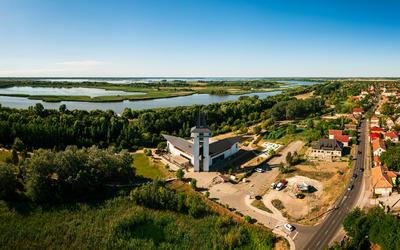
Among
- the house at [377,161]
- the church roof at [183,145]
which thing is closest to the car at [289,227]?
the church roof at [183,145]

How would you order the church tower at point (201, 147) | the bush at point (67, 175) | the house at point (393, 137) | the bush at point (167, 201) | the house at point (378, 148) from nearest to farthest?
1. the bush at point (167, 201)
2. the bush at point (67, 175)
3. the church tower at point (201, 147)
4. the house at point (378, 148)
5. the house at point (393, 137)

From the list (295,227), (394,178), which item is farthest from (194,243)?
(394,178)

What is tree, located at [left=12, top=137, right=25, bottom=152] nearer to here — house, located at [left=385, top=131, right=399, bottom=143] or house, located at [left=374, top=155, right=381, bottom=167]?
house, located at [left=374, top=155, right=381, bottom=167]

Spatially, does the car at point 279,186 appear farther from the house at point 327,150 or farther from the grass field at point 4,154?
the grass field at point 4,154

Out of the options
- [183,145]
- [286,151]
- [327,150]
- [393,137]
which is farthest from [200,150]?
[393,137]

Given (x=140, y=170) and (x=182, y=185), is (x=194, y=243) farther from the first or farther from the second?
(x=140, y=170)

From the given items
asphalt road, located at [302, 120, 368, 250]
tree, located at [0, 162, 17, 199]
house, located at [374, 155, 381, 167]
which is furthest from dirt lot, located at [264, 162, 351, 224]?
tree, located at [0, 162, 17, 199]

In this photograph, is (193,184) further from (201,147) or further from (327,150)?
(327,150)
